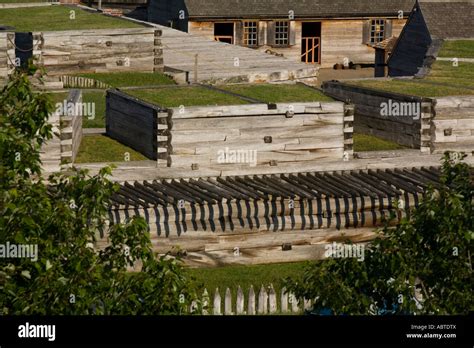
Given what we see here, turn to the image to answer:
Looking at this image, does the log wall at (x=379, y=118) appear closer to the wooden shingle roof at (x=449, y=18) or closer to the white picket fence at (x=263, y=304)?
the white picket fence at (x=263, y=304)

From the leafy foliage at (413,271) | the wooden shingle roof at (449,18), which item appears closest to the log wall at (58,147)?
the leafy foliage at (413,271)

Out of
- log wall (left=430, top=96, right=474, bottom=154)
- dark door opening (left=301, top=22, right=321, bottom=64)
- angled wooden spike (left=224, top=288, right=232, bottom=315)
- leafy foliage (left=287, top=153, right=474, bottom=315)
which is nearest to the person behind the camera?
leafy foliage (left=287, top=153, right=474, bottom=315)

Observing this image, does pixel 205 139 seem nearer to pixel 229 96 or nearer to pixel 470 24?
pixel 229 96

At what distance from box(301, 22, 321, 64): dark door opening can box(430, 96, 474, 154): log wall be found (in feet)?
98.5

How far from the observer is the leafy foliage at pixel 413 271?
17688 mm

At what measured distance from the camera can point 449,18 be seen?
47.7 metres

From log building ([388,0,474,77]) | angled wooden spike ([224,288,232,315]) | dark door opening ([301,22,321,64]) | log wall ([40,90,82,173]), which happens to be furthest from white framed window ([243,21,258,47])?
angled wooden spike ([224,288,232,315])

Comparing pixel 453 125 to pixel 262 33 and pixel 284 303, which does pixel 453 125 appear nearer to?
pixel 284 303

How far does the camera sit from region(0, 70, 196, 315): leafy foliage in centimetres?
1625

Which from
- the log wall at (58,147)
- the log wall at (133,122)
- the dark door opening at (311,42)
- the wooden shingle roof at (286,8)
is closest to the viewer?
the log wall at (58,147)

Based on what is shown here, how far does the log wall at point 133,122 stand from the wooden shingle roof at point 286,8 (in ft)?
91.6

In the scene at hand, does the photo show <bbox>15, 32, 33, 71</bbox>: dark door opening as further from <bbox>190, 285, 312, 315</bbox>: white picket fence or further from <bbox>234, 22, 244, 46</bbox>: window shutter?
<bbox>190, 285, 312, 315</bbox>: white picket fence

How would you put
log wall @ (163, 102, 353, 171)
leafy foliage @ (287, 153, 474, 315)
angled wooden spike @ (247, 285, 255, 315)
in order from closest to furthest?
leafy foliage @ (287, 153, 474, 315), angled wooden spike @ (247, 285, 255, 315), log wall @ (163, 102, 353, 171)

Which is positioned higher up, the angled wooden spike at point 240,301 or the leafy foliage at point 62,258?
the leafy foliage at point 62,258
